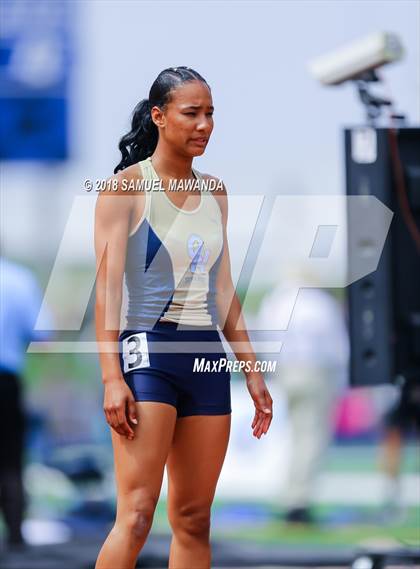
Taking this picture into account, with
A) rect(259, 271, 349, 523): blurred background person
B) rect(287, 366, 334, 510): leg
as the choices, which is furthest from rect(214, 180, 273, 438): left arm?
rect(287, 366, 334, 510): leg

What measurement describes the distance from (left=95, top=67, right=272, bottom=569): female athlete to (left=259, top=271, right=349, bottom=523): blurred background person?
153 inches

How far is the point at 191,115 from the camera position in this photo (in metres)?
3.22

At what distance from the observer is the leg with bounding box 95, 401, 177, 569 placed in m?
Result: 3.25

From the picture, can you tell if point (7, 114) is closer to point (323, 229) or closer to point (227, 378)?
point (323, 229)

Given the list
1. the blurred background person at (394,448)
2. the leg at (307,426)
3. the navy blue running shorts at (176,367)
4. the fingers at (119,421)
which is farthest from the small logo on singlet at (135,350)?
the leg at (307,426)

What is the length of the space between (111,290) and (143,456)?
0.40 meters

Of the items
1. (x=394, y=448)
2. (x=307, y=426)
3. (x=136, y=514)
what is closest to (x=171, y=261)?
(x=136, y=514)

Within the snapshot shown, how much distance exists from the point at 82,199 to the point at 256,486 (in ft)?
14.9

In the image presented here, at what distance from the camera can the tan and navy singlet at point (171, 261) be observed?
325 cm

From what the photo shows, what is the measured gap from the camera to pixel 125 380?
3.30 m

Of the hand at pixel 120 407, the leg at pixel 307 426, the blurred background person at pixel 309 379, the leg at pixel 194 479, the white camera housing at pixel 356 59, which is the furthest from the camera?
the leg at pixel 307 426

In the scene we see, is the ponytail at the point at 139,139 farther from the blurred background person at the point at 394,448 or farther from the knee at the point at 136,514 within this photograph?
the blurred background person at the point at 394,448

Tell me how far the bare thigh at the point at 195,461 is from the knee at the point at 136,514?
115mm

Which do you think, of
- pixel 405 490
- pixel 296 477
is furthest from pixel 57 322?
pixel 405 490
